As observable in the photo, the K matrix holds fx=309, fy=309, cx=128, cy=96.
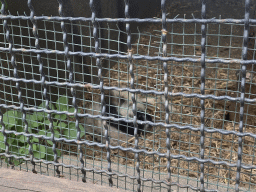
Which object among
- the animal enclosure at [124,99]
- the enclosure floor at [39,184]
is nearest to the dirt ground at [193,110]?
the animal enclosure at [124,99]

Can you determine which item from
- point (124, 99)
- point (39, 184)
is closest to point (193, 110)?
point (124, 99)

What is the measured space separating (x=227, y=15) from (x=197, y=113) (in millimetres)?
3640

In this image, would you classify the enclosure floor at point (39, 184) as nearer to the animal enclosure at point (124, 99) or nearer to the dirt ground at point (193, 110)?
the animal enclosure at point (124, 99)

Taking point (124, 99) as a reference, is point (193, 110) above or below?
Result: below

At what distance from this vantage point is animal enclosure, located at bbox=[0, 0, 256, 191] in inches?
50.8

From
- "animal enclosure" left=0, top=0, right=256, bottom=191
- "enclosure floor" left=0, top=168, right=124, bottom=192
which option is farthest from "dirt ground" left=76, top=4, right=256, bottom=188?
"enclosure floor" left=0, top=168, right=124, bottom=192

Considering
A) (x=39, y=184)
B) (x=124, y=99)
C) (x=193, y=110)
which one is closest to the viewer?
(x=39, y=184)

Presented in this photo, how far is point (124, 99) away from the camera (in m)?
3.10

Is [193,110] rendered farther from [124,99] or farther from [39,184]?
[39,184]

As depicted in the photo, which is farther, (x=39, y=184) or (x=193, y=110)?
(x=193, y=110)

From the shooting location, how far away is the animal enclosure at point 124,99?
1.29 m

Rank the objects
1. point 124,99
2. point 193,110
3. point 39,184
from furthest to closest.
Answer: point 193,110
point 124,99
point 39,184

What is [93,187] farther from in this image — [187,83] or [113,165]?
[187,83]

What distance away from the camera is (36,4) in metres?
2.74
